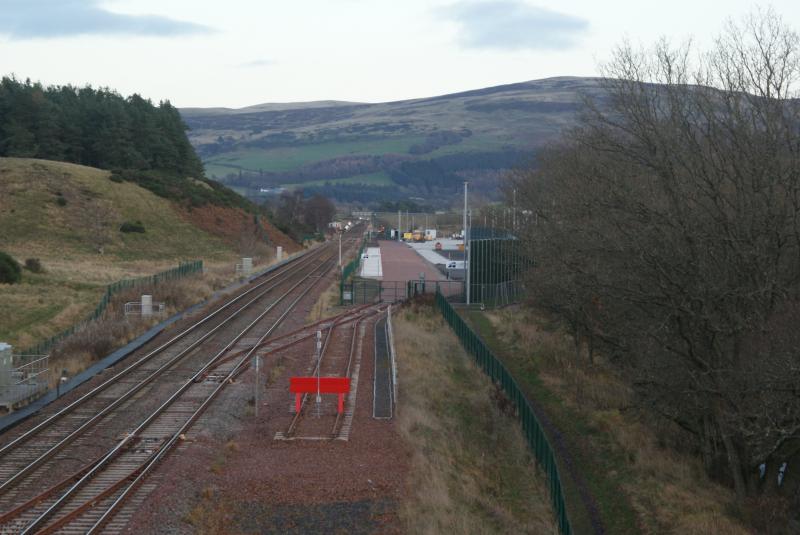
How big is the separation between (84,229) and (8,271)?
32.3 m

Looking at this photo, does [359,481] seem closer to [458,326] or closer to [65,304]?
[458,326]

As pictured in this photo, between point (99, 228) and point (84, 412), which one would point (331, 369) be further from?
point (99, 228)

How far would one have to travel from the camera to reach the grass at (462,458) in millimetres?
14883

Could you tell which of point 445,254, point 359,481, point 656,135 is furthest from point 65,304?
point 445,254

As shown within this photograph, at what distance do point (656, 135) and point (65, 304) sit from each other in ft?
99.1

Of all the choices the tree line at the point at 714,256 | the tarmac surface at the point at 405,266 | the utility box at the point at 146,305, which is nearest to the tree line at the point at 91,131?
the tarmac surface at the point at 405,266

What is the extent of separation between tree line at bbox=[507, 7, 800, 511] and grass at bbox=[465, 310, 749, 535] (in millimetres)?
949

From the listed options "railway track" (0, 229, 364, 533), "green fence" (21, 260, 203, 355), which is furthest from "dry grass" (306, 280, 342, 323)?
"green fence" (21, 260, 203, 355)

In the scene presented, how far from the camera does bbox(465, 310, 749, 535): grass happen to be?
16.6m

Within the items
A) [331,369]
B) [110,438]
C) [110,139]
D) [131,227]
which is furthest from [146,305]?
[110,139]

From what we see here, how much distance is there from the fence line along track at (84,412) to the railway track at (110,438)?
0.8 inches

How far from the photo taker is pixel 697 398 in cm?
1731

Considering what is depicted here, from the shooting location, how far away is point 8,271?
41.8 metres

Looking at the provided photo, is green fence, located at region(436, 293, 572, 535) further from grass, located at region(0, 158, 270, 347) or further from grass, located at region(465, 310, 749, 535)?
grass, located at region(0, 158, 270, 347)
